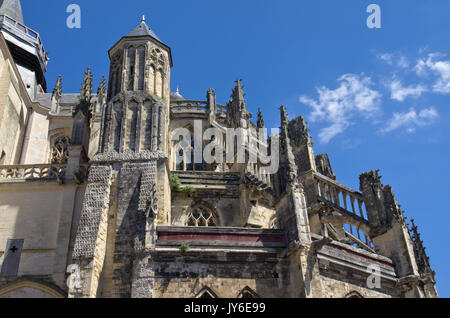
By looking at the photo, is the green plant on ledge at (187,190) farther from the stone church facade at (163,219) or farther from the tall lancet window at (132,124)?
the tall lancet window at (132,124)

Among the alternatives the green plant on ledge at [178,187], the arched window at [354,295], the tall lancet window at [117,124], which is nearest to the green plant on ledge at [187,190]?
the green plant on ledge at [178,187]

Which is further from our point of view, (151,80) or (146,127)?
(151,80)

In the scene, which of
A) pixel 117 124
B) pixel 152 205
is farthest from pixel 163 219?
pixel 117 124

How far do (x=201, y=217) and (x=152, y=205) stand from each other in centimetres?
645

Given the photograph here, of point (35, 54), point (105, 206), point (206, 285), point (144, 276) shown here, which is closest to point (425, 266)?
point (206, 285)

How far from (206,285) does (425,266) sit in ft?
30.1

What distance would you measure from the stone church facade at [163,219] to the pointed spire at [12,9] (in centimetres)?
1527

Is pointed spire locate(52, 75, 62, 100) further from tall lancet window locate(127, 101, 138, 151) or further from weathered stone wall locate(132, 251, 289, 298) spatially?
weathered stone wall locate(132, 251, 289, 298)

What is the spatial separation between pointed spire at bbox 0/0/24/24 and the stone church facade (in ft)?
50.1

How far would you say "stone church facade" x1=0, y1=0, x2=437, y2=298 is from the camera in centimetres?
1697

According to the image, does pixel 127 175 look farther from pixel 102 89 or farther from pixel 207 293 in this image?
pixel 102 89

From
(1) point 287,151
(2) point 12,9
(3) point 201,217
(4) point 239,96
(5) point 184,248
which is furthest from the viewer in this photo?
(2) point 12,9

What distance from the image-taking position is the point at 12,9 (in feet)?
134

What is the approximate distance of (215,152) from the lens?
95.9ft
